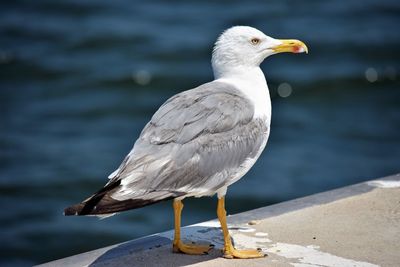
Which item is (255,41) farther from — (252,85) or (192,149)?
(192,149)

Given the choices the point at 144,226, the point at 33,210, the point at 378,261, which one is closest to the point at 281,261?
the point at 378,261

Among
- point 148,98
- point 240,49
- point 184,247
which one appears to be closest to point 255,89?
point 240,49

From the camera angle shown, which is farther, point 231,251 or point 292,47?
point 292,47

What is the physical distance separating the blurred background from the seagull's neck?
4.69 metres

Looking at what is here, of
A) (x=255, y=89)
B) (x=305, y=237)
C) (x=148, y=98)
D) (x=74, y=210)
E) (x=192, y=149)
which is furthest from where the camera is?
(x=148, y=98)

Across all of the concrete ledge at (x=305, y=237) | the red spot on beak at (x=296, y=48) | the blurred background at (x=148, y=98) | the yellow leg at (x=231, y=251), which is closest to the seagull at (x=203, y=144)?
the yellow leg at (x=231, y=251)

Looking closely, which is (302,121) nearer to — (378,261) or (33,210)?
(33,210)

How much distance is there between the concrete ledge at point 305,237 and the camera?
4.61 meters

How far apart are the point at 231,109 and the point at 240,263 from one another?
0.80 meters

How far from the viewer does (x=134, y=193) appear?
14.3 feet

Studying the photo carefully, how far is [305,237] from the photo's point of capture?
4.87m

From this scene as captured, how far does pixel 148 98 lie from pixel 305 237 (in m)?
8.07

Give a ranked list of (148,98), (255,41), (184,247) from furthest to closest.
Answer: (148,98) < (255,41) < (184,247)

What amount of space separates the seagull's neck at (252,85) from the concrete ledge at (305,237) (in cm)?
65
